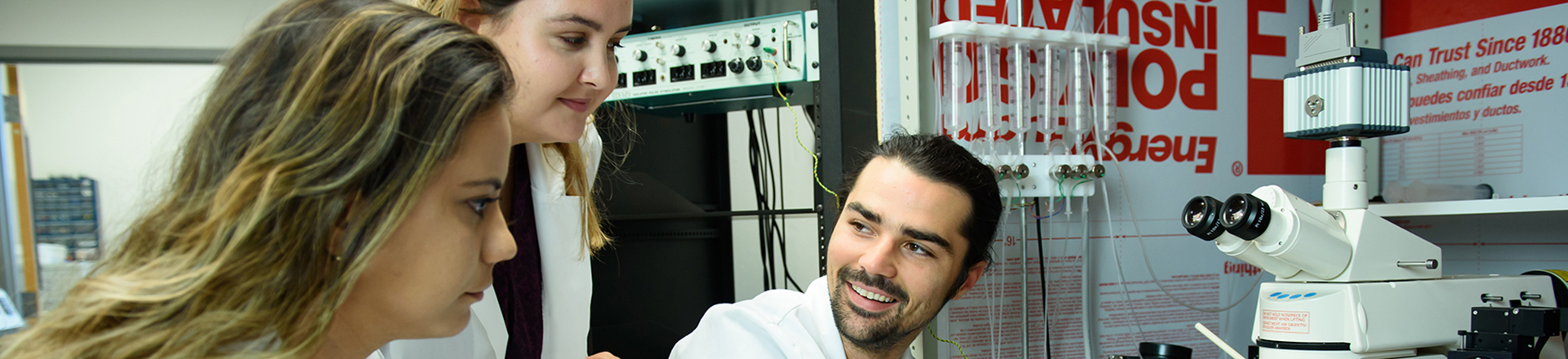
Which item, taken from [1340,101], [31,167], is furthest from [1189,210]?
[31,167]

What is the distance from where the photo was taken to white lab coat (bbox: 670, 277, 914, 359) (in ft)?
4.64

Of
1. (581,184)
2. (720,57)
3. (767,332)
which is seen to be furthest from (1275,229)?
(581,184)

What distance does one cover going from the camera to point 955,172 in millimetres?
1530

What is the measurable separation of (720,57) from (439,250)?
1.13 meters

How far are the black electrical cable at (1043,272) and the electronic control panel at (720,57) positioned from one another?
67 cm

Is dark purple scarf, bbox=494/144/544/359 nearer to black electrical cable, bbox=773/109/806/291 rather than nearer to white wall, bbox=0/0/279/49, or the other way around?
black electrical cable, bbox=773/109/806/291

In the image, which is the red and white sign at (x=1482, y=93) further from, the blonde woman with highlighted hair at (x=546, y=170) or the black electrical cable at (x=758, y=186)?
the blonde woman with highlighted hair at (x=546, y=170)

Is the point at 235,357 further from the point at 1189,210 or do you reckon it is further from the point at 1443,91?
the point at 1443,91

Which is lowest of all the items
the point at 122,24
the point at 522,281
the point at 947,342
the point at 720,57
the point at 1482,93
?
the point at 947,342

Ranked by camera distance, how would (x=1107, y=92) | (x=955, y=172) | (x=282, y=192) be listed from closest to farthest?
(x=282, y=192) < (x=955, y=172) < (x=1107, y=92)

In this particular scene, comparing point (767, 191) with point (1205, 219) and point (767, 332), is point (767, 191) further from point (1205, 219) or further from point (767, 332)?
point (1205, 219)

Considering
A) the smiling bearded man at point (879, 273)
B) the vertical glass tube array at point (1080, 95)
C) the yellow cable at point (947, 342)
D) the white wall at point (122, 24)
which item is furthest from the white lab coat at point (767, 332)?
the white wall at point (122, 24)

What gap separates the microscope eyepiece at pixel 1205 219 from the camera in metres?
1.42

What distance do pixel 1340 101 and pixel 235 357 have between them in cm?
169
